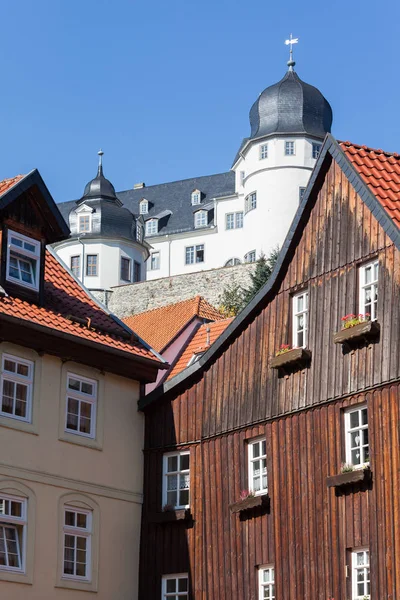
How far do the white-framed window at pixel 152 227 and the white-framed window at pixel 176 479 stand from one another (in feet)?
242

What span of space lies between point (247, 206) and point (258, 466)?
210ft

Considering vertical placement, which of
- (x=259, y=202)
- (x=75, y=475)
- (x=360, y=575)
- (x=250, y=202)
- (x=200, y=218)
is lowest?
(x=360, y=575)

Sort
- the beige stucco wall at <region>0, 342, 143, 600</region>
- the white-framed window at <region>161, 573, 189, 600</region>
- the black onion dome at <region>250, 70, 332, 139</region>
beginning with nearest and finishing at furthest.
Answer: the beige stucco wall at <region>0, 342, 143, 600</region> → the white-framed window at <region>161, 573, 189, 600</region> → the black onion dome at <region>250, 70, 332, 139</region>

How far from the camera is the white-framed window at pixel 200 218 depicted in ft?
325

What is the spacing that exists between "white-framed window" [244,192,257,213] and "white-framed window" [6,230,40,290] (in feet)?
199

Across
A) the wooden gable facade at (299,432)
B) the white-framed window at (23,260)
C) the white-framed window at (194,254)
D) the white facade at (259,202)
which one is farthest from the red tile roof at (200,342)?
the white-framed window at (194,254)

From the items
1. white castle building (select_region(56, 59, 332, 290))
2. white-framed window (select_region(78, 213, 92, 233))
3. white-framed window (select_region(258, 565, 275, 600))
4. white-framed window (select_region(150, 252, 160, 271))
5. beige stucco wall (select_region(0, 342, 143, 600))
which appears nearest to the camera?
white-framed window (select_region(258, 565, 275, 600))

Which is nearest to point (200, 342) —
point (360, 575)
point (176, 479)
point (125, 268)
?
point (176, 479)

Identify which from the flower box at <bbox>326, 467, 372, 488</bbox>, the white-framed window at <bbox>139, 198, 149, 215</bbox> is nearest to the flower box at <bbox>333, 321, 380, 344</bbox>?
the flower box at <bbox>326, 467, 372, 488</bbox>

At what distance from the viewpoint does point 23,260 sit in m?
28.0

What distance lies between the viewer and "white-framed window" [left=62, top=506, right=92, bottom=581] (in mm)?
26469

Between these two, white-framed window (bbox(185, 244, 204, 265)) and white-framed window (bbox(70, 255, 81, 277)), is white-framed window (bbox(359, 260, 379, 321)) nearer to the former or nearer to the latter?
white-framed window (bbox(70, 255, 81, 277))

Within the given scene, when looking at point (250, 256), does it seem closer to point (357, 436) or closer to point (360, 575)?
point (357, 436)

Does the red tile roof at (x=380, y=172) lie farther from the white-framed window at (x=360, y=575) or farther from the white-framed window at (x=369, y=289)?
the white-framed window at (x=360, y=575)
